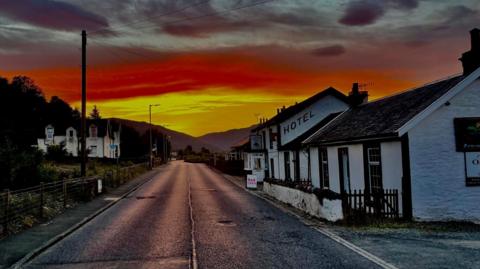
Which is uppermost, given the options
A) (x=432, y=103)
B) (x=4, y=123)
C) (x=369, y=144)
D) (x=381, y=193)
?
(x=4, y=123)

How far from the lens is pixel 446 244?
41.0 feet

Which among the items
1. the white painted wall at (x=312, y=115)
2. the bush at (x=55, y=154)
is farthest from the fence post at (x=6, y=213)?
the bush at (x=55, y=154)

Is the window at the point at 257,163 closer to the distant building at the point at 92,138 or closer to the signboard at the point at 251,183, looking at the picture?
the signboard at the point at 251,183

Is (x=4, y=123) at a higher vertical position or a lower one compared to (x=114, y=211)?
higher

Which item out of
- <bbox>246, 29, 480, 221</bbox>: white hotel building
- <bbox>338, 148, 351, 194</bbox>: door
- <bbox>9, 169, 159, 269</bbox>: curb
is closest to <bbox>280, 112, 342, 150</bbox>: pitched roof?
<bbox>338, 148, 351, 194</bbox>: door

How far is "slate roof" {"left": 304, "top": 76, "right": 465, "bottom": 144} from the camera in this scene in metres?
17.7

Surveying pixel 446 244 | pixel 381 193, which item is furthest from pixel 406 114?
pixel 446 244

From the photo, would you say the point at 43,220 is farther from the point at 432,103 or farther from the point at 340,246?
the point at 432,103

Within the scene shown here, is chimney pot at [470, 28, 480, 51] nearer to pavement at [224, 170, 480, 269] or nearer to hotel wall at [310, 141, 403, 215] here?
hotel wall at [310, 141, 403, 215]

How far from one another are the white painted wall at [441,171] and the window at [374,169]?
6.79 ft

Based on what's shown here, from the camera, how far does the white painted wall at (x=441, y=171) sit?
54.5ft

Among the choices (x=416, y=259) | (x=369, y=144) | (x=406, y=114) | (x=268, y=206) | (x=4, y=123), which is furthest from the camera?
(x=4, y=123)

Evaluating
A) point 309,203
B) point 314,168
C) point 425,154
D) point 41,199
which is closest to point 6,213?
point 41,199

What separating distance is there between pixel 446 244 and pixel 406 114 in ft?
22.3
